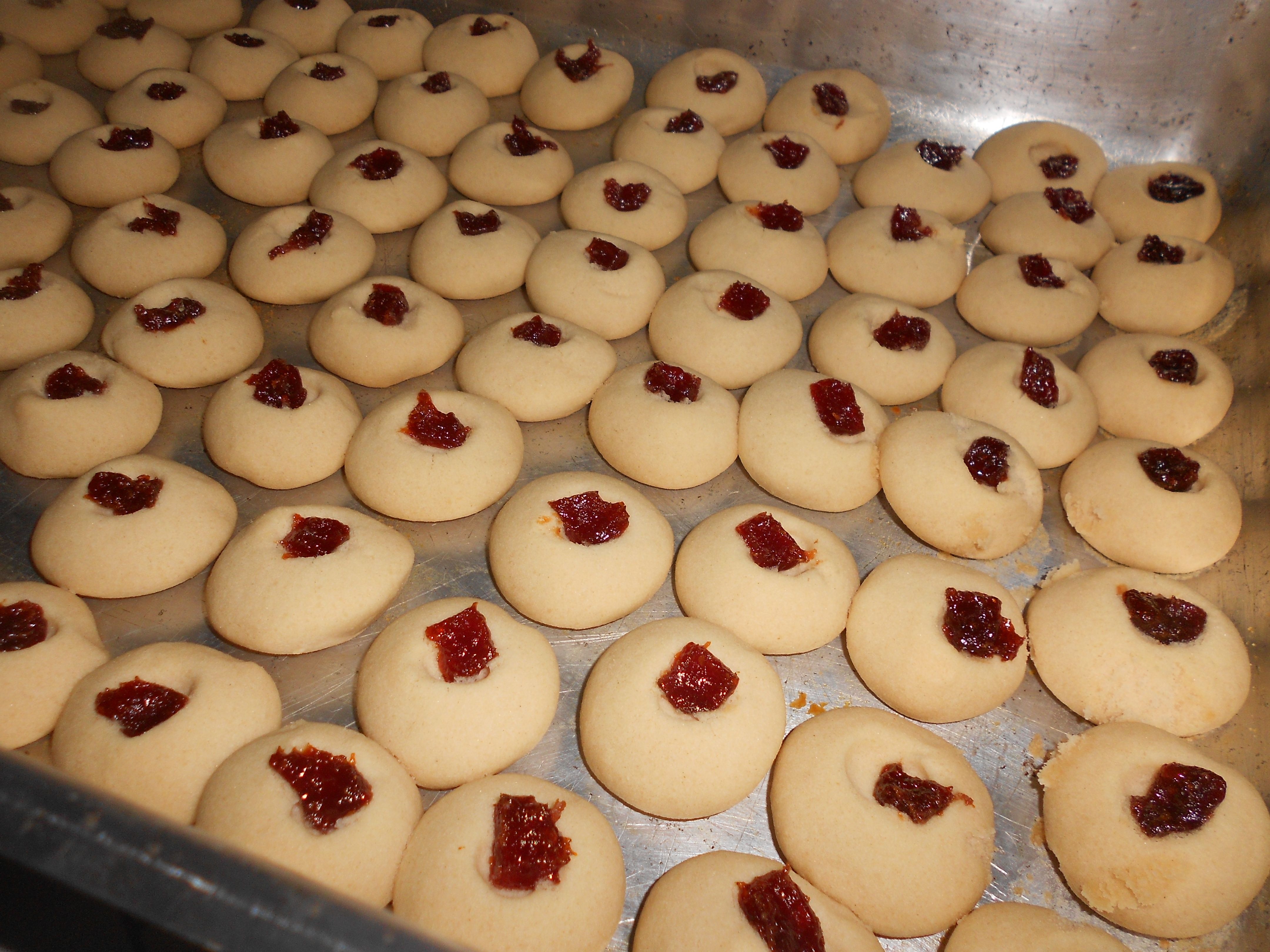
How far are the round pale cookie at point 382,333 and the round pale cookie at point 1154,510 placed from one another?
2.59 meters

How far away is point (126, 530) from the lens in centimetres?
256

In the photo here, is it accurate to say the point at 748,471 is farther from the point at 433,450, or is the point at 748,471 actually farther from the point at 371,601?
the point at 371,601

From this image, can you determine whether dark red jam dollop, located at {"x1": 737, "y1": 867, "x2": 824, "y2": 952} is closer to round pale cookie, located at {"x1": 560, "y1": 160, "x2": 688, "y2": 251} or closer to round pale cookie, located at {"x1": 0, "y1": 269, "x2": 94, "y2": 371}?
round pale cookie, located at {"x1": 560, "y1": 160, "x2": 688, "y2": 251}

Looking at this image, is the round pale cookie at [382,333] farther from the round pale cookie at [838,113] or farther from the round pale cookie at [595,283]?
the round pale cookie at [838,113]

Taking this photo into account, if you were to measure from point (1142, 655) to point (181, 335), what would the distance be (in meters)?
3.60

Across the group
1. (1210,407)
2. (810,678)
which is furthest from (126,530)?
(1210,407)

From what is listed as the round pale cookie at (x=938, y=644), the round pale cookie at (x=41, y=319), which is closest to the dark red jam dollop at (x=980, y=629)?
the round pale cookie at (x=938, y=644)

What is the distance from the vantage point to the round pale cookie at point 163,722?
7.11 ft

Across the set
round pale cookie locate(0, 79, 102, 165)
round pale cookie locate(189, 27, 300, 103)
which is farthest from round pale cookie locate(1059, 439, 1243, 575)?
round pale cookie locate(0, 79, 102, 165)

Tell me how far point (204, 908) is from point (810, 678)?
1.99 meters

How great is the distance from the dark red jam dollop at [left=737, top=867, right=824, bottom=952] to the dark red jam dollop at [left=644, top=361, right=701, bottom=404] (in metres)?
1.63

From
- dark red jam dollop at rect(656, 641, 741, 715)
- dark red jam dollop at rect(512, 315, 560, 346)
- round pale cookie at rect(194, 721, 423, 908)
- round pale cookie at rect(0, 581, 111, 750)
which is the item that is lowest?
round pale cookie at rect(0, 581, 111, 750)

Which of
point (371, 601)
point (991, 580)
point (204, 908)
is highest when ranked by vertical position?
point (204, 908)

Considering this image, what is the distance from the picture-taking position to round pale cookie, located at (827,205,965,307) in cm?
352
